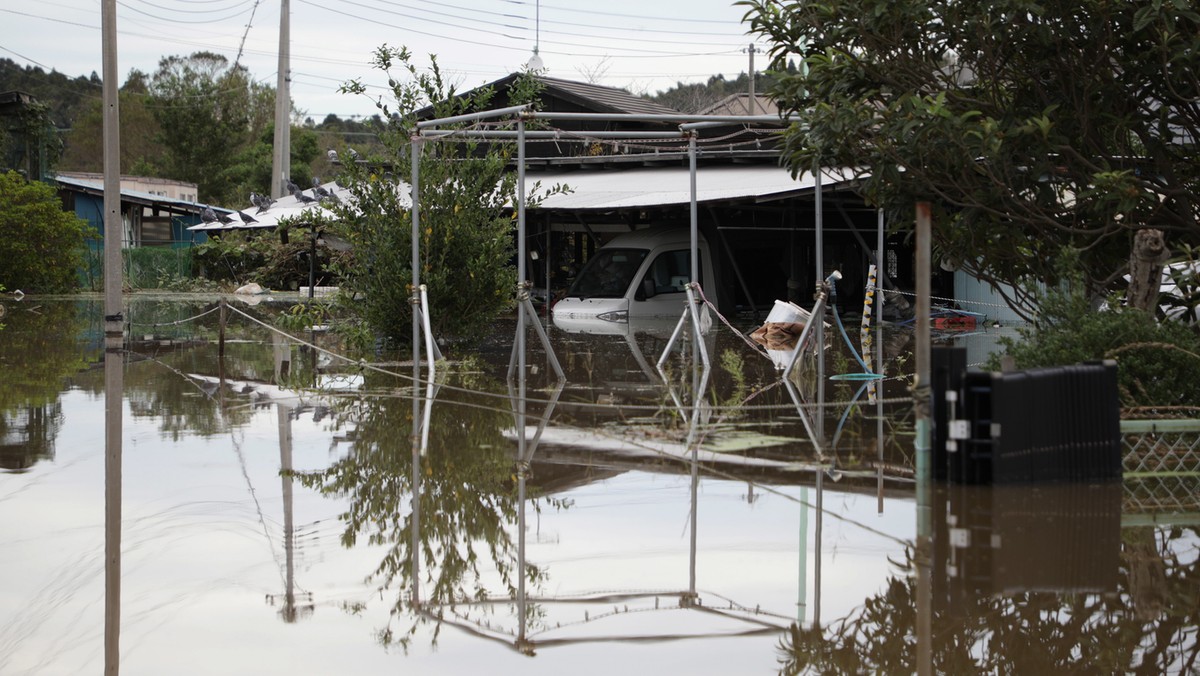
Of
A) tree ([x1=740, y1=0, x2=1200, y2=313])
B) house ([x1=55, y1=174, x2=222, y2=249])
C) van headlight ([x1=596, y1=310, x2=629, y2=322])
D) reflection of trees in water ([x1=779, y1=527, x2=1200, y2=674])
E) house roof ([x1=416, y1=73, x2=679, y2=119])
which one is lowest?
reflection of trees in water ([x1=779, y1=527, x2=1200, y2=674])

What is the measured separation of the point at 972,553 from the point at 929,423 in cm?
108

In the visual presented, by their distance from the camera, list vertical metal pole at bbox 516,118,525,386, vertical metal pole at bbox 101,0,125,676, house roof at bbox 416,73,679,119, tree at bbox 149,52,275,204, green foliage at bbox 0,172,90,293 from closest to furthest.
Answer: vertical metal pole at bbox 101,0,125,676 < vertical metal pole at bbox 516,118,525,386 < house roof at bbox 416,73,679,119 < green foliage at bbox 0,172,90,293 < tree at bbox 149,52,275,204

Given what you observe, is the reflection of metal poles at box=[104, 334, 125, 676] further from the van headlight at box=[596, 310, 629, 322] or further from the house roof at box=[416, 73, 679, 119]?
the house roof at box=[416, 73, 679, 119]

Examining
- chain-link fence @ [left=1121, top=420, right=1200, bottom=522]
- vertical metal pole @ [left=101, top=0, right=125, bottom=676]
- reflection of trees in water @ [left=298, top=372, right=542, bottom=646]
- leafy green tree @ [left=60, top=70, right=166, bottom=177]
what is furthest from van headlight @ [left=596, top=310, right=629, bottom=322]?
leafy green tree @ [left=60, top=70, right=166, bottom=177]

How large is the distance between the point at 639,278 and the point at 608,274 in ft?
2.87

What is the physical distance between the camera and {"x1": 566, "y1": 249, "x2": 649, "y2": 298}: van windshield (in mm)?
28656

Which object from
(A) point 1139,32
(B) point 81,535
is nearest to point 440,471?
(B) point 81,535

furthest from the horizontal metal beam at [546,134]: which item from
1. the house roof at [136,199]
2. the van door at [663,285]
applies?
the house roof at [136,199]

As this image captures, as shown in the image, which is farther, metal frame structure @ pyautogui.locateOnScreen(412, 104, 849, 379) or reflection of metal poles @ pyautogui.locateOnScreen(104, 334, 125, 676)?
metal frame structure @ pyautogui.locateOnScreen(412, 104, 849, 379)

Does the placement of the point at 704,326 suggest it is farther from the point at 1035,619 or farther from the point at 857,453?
the point at 1035,619

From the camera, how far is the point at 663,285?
28.9 meters

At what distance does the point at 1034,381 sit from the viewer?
815 centimetres

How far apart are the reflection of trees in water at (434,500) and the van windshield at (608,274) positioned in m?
15.4

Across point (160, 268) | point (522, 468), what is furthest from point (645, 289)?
point (160, 268)
